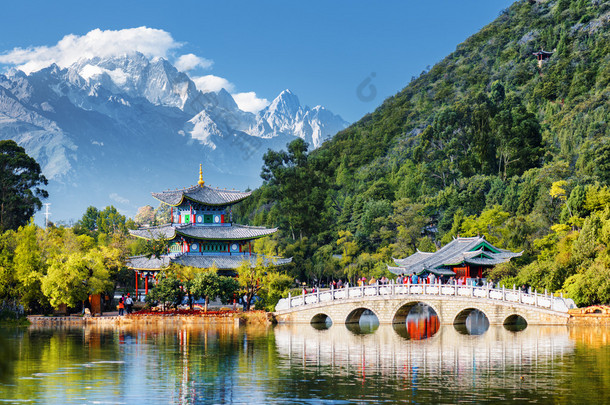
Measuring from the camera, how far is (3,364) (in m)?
5.63

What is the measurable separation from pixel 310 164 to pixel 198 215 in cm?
3138

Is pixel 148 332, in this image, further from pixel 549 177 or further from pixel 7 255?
pixel 549 177

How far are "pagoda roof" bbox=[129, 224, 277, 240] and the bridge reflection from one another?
57.6 feet

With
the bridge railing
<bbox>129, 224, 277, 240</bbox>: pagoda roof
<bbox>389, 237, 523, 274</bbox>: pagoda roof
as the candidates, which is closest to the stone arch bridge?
the bridge railing

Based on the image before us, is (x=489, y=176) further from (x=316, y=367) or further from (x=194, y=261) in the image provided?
(x=316, y=367)

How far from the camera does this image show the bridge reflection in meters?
24.4

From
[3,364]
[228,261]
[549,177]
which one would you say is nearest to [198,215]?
[228,261]

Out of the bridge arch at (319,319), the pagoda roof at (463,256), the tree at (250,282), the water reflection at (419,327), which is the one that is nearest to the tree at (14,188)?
the tree at (250,282)

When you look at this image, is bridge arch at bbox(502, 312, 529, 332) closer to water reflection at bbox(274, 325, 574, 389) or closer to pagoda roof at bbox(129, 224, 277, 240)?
water reflection at bbox(274, 325, 574, 389)

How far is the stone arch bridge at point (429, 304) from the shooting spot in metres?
35.8

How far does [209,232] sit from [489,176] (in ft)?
104

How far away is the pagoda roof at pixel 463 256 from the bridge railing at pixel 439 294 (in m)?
8.43

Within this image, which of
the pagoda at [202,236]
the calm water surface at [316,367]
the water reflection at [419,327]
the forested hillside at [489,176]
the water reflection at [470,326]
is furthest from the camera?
the pagoda at [202,236]

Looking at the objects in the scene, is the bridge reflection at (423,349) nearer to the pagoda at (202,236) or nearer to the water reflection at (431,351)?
the water reflection at (431,351)
